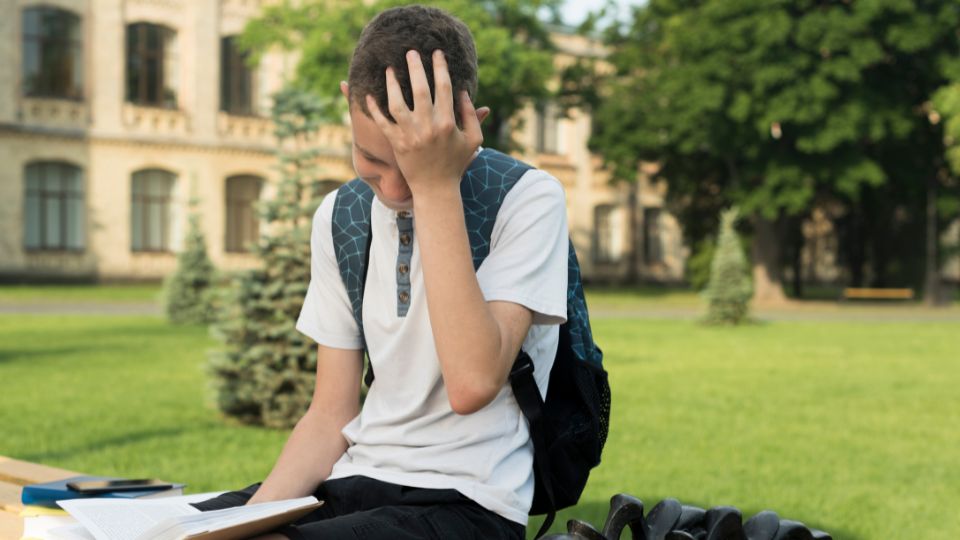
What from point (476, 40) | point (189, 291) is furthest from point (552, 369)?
point (476, 40)

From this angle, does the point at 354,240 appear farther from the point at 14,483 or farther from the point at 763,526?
the point at 14,483

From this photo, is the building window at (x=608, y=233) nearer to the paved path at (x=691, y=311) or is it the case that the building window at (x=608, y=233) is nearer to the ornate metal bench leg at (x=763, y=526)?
the paved path at (x=691, y=311)

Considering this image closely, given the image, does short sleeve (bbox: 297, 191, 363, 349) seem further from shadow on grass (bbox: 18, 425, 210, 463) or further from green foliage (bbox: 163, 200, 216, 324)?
green foliage (bbox: 163, 200, 216, 324)

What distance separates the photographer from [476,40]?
31172 millimetres

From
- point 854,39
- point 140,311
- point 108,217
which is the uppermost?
point 854,39

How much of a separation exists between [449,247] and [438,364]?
1.03 feet

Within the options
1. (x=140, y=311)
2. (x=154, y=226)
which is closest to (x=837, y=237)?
(x=154, y=226)

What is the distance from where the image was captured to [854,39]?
31.3 meters

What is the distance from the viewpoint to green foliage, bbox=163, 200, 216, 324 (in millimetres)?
21641

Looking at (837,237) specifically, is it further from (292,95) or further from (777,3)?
(292,95)

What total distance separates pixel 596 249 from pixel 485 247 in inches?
1864

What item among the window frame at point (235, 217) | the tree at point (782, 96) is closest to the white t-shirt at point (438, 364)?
the tree at point (782, 96)

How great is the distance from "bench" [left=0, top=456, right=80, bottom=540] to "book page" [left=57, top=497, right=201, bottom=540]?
0.41m

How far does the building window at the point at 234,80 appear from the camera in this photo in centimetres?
3847
